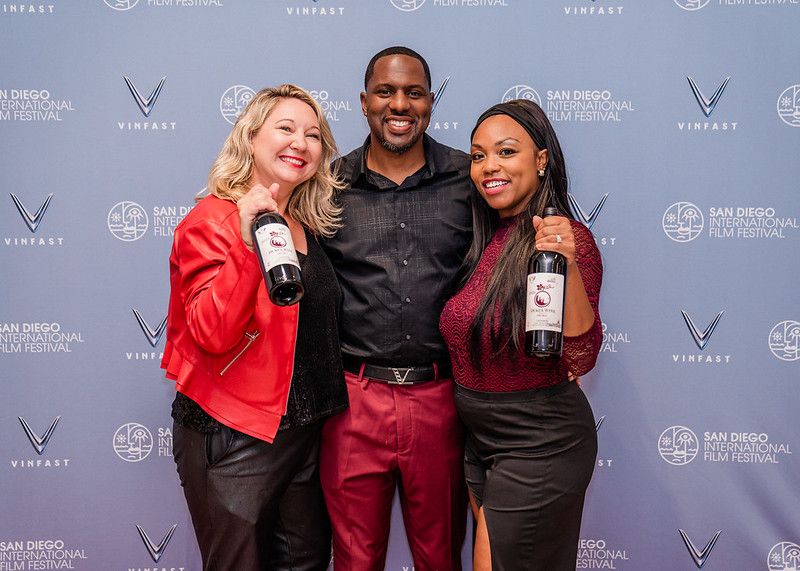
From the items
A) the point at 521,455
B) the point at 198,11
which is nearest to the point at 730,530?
the point at 521,455

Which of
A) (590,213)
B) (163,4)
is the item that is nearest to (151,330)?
(163,4)

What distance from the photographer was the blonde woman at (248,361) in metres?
1.45

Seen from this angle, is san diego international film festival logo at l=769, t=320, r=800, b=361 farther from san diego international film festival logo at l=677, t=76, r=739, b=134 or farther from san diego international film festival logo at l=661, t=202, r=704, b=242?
san diego international film festival logo at l=677, t=76, r=739, b=134

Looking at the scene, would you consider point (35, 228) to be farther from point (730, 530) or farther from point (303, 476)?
point (730, 530)

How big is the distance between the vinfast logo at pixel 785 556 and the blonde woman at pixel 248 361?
1.76 metres

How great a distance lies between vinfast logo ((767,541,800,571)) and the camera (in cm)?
229

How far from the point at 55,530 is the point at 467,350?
1766mm

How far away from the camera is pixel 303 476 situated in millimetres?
1767

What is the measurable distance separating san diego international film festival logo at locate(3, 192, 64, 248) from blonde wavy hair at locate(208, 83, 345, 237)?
3.03 ft

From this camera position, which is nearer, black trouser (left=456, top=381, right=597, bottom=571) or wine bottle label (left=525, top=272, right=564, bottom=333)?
wine bottle label (left=525, top=272, right=564, bottom=333)

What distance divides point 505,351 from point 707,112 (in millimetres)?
1280

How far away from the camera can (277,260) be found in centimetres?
122

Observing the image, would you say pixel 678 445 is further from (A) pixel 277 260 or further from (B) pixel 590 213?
(A) pixel 277 260

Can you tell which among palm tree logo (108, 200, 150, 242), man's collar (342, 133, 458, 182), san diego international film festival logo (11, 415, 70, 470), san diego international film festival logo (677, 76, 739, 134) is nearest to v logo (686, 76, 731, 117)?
san diego international film festival logo (677, 76, 739, 134)
